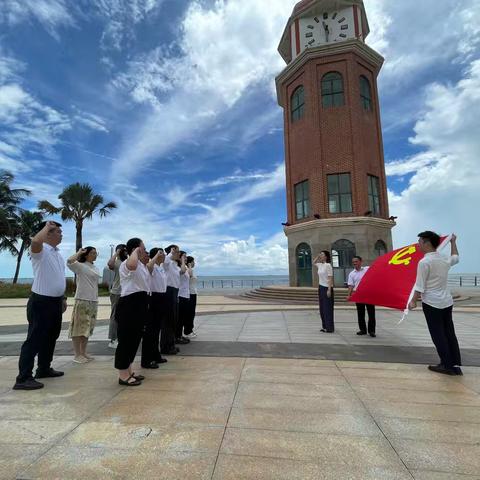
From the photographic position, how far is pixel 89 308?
5414mm

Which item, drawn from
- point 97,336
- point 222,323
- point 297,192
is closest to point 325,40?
point 297,192

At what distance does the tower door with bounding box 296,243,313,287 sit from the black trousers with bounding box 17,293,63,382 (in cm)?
2003

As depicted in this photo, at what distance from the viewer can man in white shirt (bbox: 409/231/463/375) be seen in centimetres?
454

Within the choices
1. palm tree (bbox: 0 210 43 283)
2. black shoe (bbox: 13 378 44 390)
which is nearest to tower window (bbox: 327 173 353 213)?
black shoe (bbox: 13 378 44 390)

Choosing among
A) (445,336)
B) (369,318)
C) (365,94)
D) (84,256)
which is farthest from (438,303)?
(365,94)

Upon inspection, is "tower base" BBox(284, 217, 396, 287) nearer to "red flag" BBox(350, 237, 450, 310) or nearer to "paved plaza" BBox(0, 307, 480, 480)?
"red flag" BBox(350, 237, 450, 310)

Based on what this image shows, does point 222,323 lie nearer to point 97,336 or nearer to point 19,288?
point 97,336

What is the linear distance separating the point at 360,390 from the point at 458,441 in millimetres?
1261

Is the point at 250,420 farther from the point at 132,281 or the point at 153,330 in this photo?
the point at 153,330

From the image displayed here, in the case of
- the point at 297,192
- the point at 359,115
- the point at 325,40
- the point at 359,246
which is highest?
the point at 325,40

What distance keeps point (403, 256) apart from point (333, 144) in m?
18.5

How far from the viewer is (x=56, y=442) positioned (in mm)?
2605

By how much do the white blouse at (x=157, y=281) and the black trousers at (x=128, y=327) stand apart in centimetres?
87

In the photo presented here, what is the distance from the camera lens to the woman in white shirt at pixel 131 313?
401 centimetres
